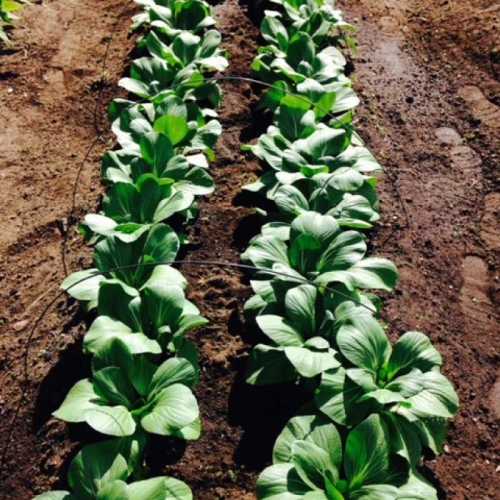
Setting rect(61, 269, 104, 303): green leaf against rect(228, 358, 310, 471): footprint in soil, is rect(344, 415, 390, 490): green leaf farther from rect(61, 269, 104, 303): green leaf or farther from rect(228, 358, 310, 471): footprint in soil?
rect(61, 269, 104, 303): green leaf

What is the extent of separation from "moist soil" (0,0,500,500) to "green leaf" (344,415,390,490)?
49 centimetres

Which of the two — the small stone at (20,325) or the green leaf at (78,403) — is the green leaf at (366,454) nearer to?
the green leaf at (78,403)

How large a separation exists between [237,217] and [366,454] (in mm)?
1817

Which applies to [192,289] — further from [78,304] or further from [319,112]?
[319,112]

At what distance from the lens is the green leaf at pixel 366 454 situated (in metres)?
2.43

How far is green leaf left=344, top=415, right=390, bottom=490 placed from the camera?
7.97ft

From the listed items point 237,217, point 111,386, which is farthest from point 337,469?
point 237,217

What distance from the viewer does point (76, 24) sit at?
5438 mm

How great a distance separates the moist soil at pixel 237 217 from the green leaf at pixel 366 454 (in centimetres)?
49

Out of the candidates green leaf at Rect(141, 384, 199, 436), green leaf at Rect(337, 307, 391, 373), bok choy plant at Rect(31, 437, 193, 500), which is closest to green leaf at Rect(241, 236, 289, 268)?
green leaf at Rect(337, 307, 391, 373)

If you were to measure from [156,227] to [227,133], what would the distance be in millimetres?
1518

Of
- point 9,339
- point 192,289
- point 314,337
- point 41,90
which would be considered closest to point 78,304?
A: point 9,339

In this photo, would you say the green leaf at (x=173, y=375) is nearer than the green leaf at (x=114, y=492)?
No

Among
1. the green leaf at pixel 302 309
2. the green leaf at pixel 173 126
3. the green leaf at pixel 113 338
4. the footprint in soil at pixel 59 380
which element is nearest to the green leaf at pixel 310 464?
the green leaf at pixel 302 309
